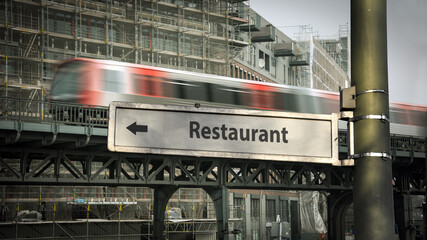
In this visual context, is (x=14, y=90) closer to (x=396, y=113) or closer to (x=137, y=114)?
(x=396, y=113)

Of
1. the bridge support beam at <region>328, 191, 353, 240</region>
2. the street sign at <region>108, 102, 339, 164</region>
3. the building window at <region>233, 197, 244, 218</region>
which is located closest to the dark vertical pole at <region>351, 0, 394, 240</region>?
the street sign at <region>108, 102, 339, 164</region>

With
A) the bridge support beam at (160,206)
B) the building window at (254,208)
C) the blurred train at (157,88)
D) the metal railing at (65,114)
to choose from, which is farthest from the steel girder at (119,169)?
the building window at (254,208)

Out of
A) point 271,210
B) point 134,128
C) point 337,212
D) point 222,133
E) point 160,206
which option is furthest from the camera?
point 271,210

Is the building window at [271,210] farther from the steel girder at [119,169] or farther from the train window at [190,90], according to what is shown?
the train window at [190,90]

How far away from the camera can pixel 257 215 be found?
6831 centimetres

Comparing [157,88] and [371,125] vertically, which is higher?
[157,88]

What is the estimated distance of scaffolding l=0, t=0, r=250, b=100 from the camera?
46.8 m

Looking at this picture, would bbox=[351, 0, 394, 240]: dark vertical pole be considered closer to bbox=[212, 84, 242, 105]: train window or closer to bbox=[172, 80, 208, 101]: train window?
bbox=[172, 80, 208, 101]: train window

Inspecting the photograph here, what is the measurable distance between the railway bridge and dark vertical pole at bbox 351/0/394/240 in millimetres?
15695

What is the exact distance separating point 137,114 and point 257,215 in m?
65.7

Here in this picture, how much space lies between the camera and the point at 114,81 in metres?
35.2

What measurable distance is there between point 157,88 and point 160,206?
264 inches

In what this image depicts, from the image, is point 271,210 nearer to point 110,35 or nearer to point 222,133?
point 110,35

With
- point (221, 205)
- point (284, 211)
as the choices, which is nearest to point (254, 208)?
point (284, 211)
